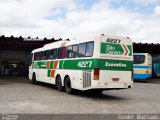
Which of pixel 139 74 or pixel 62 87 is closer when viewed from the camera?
pixel 62 87

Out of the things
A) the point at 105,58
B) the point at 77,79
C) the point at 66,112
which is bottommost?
the point at 66,112

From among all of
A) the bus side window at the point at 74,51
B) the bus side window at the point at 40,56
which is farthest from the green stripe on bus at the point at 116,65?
the bus side window at the point at 40,56

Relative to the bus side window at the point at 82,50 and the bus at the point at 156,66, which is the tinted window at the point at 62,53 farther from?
the bus at the point at 156,66

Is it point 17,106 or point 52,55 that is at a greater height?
point 52,55

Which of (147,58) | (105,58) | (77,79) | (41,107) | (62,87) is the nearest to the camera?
(41,107)

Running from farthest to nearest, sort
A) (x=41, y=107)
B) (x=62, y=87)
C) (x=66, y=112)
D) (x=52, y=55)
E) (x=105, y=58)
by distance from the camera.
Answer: (x=52, y=55) → (x=62, y=87) → (x=105, y=58) → (x=41, y=107) → (x=66, y=112)

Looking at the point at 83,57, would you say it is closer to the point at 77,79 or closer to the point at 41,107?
the point at 77,79

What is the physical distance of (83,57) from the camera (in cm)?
1449

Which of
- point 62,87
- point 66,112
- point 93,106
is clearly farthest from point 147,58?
point 66,112

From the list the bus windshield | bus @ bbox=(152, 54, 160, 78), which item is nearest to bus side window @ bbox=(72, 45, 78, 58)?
the bus windshield

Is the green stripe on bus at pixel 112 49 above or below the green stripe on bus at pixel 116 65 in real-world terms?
above

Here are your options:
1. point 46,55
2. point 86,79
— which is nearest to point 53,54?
point 46,55

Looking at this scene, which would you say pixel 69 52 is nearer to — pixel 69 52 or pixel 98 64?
pixel 69 52

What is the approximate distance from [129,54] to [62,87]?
4454 millimetres
